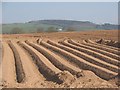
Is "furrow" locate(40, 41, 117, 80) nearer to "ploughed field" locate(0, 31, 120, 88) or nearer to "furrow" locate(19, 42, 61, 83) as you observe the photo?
"ploughed field" locate(0, 31, 120, 88)

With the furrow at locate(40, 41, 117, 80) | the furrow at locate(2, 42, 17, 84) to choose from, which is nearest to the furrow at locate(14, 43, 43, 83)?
the furrow at locate(2, 42, 17, 84)

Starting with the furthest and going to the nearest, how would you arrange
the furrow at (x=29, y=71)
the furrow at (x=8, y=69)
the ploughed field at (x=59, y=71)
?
the furrow at (x=8, y=69), the furrow at (x=29, y=71), the ploughed field at (x=59, y=71)

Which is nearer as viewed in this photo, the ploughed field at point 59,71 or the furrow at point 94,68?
the ploughed field at point 59,71

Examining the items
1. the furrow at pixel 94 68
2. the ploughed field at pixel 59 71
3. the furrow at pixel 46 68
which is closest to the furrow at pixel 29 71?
the ploughed field at pixel 59 71

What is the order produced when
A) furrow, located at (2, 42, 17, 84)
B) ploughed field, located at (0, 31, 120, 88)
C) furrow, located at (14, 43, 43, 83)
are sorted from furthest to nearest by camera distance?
furrow, located at (2, 42, 17, 84) → furrow, located at (14, 43, 43, 83) → ploughed field, located at (0, 31, 120, 88)

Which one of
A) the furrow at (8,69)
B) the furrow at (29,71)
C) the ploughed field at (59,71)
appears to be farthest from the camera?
the furrow at (8,69)

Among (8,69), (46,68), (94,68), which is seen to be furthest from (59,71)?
(8,69)

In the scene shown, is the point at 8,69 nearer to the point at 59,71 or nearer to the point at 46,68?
the point at 46,68

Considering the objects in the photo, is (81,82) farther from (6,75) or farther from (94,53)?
(94,53)

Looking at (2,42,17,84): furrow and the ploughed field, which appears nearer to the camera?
the ploughed field

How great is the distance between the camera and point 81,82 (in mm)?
9539

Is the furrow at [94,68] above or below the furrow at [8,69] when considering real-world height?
above

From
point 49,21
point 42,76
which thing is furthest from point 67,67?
point 49,21

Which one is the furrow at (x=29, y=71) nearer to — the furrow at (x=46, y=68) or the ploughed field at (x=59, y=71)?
the ploughed field at (x=59, y=71)
